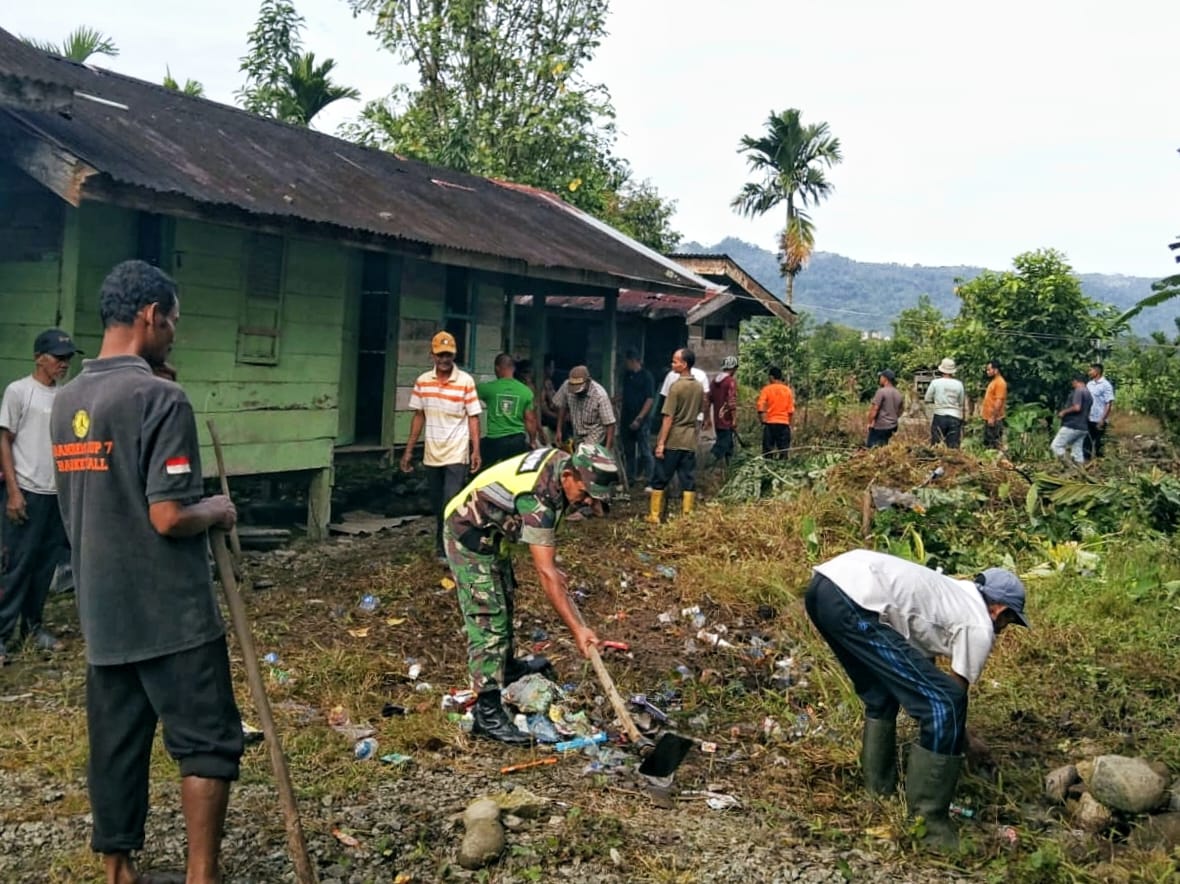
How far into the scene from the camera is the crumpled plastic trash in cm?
503

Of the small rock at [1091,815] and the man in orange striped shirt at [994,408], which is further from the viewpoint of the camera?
the man in orange striped shirt at [994,408]

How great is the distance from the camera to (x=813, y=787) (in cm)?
447

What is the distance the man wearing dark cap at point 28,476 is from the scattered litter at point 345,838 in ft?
9.07

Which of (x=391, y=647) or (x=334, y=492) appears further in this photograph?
(x=334, y=492)

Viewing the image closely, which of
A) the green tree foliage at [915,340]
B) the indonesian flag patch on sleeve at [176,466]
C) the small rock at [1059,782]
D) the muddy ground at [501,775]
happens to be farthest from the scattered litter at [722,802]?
the green tree foliage at [915,340]

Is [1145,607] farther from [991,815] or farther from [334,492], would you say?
[334,492]

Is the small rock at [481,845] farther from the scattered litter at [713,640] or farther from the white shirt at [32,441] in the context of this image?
the white shirt at [32,441]

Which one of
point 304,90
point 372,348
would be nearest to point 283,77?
point 304,90

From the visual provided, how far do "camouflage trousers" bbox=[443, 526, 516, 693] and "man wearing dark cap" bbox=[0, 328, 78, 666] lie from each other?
2.36 metres

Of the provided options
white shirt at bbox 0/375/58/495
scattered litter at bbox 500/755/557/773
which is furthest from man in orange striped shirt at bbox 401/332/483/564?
scattered litter at bbox 500/755/557/773

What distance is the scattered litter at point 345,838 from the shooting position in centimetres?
374

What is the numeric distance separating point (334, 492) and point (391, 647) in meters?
5.03

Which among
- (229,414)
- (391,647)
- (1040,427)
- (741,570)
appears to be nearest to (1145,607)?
(741,570)

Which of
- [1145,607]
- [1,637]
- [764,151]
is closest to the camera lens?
[1,637]
